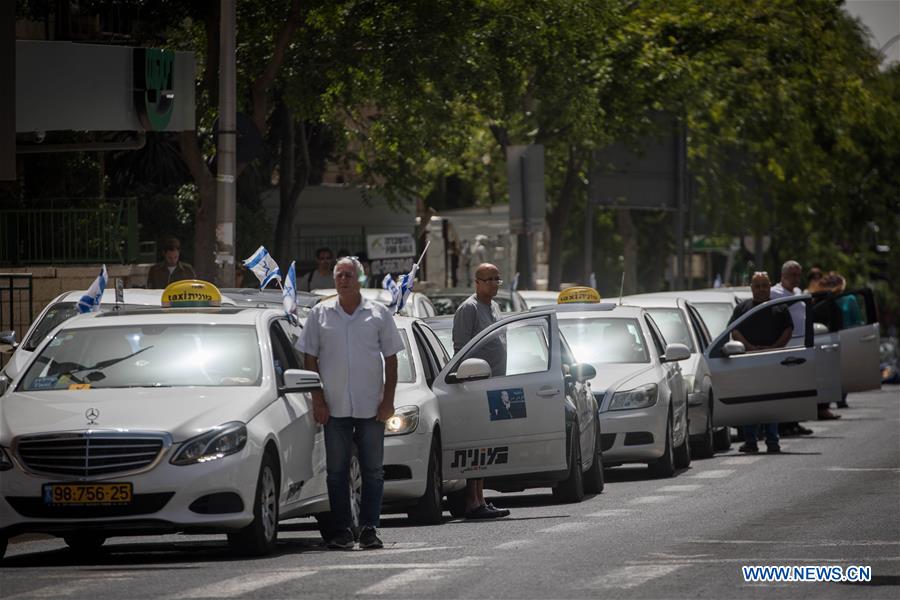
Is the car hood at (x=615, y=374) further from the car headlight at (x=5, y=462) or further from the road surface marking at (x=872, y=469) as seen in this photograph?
the car headlight at (x=5, y=462)

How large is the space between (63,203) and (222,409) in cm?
1911

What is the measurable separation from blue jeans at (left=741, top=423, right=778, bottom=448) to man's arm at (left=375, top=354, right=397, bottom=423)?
1076cm

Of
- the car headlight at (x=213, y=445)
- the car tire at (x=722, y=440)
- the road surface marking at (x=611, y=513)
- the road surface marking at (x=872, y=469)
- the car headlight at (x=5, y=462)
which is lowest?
the car tire at (x=722, y=440)

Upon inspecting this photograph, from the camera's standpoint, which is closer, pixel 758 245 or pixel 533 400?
pixel 533 400

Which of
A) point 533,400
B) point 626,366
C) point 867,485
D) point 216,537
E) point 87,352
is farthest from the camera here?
point 626,366

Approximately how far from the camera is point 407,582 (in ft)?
35.6

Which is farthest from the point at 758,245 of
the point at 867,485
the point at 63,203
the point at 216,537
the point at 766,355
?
the point at 216,537

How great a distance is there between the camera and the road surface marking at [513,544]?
12.9 meters

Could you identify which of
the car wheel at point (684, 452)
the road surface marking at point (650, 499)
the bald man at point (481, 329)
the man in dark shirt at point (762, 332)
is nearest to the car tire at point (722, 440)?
the man in dark shirt at point (762, 332)

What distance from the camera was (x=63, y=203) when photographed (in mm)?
30828

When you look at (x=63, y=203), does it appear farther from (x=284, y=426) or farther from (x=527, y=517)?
(x=284, y=426)

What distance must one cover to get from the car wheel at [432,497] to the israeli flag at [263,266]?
236 centimetres

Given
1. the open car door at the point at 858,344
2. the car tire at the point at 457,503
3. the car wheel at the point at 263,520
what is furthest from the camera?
the open car door at the point at 858,344

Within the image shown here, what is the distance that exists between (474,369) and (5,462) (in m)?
3.97
